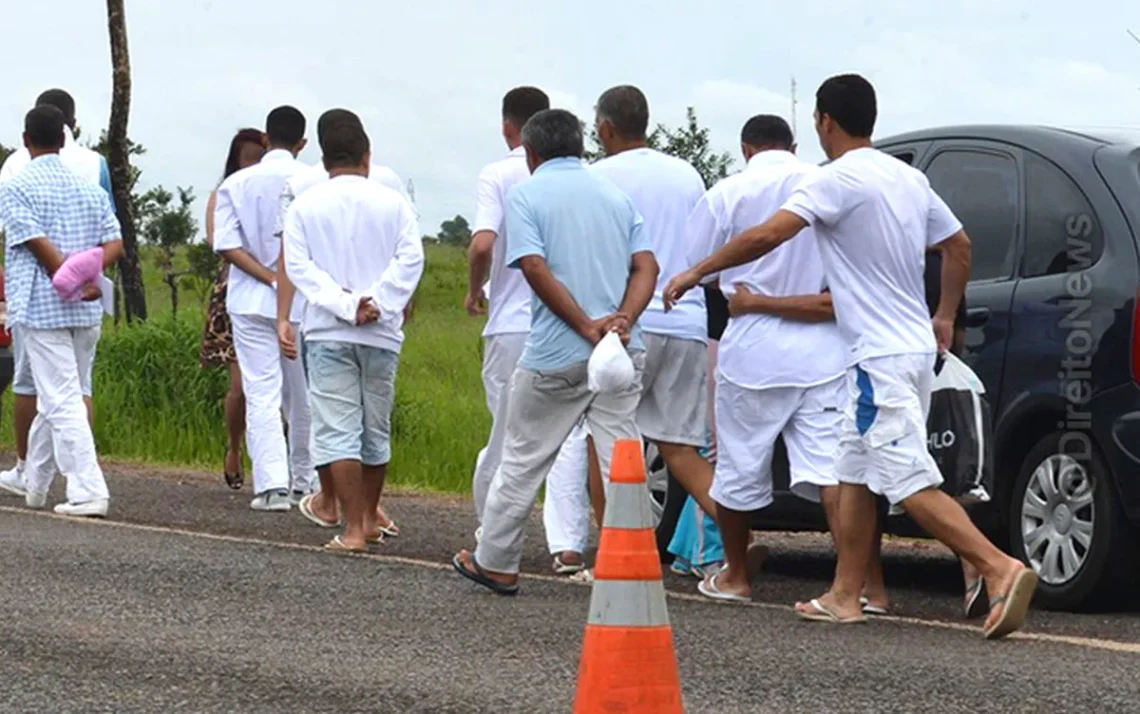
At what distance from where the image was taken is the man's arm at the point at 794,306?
8.94 metres

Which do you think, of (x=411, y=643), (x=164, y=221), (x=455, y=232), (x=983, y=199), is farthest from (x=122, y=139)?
(x=455, y=232)

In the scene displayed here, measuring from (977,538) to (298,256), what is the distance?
12.2 feet

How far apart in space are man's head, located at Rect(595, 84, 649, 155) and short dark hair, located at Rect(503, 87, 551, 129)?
84cm

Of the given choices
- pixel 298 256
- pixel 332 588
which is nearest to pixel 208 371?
pixel 298 256

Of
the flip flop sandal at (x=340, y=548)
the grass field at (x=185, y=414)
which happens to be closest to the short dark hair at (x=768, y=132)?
the flip flop sandal at (x=340, y=548)

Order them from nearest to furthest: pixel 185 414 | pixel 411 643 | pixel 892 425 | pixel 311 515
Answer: pixel 411 643 → pixel 892 425 → pixel 311 515 → pixel 185 414

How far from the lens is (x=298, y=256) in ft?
34.3

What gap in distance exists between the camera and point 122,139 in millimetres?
24125

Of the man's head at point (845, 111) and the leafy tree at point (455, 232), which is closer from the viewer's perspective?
the man's head at point (845, 111)

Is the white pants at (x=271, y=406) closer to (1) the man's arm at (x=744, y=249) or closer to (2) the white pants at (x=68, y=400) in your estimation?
(2) the white pants at (x=68, y=400)

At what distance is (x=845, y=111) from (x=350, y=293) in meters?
2.83

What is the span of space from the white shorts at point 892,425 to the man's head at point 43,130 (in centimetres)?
528

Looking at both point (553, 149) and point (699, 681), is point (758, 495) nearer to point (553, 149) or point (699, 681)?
point (553, 149)

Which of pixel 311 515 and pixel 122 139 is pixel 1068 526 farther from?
pixel 122 139
